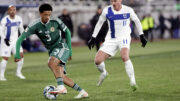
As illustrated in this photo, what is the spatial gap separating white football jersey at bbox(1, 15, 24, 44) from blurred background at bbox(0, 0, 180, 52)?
895 cm

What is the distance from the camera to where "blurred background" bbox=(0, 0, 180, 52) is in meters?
33.1

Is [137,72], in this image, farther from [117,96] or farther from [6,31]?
[117,96]

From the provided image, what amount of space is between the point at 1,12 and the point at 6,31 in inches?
440

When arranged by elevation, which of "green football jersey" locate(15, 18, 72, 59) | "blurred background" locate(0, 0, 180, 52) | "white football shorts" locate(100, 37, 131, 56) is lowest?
"blurred background" locate(0, 0, 180, 52)

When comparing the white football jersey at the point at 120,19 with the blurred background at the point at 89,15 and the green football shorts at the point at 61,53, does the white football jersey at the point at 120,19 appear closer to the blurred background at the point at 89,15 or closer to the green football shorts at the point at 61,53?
the green football shorts at the point at 61,53

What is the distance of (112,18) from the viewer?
43.4 ft

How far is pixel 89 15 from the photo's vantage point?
142 feet

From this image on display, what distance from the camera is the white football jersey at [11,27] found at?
17.4 metres

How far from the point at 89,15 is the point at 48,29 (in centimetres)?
3218

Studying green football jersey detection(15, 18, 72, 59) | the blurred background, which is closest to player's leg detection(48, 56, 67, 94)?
green football jersey detection(15, 18, 72, 59)

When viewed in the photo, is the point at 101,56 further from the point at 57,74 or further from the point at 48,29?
the point at 48,29

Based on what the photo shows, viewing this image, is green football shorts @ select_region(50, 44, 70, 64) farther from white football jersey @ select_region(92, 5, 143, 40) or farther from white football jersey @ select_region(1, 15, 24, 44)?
white football jersey @ select_region(1, 15, 24, 44)

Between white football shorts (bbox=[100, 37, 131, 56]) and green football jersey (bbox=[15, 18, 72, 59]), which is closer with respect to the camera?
green football jersey (bbox=[15, 18, 72, 59])

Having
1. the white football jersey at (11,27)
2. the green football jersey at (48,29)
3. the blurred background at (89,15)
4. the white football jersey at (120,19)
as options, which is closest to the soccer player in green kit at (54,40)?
the green football jersey at (48,29)
